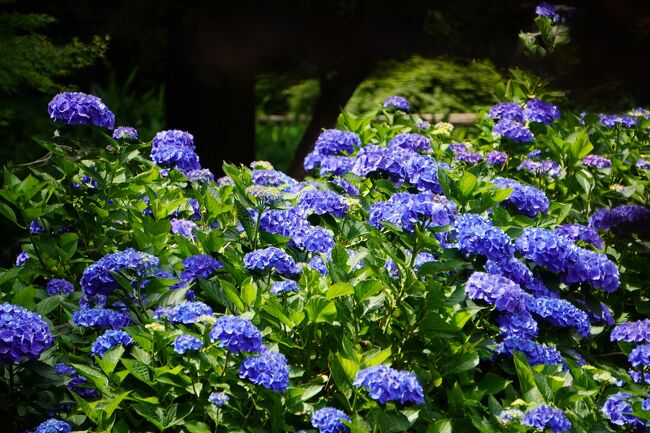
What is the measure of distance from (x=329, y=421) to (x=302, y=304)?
47cm

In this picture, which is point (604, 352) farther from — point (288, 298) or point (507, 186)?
point (288, 298)

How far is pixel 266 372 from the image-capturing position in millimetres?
2447

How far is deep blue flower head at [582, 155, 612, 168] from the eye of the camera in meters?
4.34

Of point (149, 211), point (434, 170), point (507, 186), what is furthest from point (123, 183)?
point (507, 186)

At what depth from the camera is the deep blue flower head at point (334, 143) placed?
418cm

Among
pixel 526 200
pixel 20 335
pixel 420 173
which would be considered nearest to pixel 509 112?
pixel 526 200

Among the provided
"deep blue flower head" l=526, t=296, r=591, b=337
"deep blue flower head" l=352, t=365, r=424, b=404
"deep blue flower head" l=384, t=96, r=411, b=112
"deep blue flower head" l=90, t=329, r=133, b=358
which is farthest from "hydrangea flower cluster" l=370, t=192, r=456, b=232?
"deep blue flower head" l=384, t=96, r=411, b=112

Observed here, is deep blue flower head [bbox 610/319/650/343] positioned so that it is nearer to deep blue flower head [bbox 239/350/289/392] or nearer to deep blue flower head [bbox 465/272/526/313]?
deep blue flower head [bbox 465/272/526/313]

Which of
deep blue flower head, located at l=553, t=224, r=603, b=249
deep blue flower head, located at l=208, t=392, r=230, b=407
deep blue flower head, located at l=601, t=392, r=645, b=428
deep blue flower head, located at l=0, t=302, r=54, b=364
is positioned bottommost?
deep blue flower head, located at l=601, t=392, r=645, b=428

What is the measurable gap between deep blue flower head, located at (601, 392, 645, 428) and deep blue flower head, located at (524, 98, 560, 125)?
1.89 meters

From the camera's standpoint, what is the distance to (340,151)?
4258mm

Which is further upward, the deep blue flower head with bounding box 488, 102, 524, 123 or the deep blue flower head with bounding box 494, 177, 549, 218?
the deep blue flower head with bounding box 488, 102, 524, 123

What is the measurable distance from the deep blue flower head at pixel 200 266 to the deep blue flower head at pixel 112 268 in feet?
0.62

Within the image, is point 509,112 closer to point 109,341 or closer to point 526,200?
point 526,200
